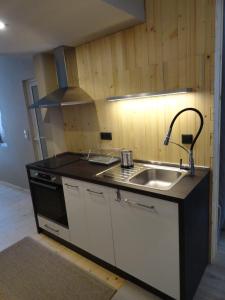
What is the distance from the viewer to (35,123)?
3.61m

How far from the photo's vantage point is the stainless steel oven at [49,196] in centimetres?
228

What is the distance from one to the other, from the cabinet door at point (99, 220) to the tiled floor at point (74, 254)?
0.59ft

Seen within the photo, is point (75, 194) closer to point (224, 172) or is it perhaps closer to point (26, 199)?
point (224, 172)

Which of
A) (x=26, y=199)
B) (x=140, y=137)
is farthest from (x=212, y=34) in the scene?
(x=26, y=199)

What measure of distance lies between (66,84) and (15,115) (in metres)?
1.60

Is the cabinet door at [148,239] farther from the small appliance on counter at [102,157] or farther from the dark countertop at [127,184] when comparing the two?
the small appliance on counter at [102,157]

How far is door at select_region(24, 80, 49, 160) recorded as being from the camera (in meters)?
3.50

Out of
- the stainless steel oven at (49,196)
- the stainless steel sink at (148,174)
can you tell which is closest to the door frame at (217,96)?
the stainless steel sink at (148,174)

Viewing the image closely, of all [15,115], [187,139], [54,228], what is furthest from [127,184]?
[15,115]

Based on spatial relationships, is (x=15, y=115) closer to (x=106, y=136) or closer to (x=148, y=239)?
(x=106, y=136)

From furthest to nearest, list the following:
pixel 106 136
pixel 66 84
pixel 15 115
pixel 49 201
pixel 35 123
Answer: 1. pixel 15 115
2. pixel 35 123
3. pixel 66 84
4. pixel 106 136
5. pixel 49 201

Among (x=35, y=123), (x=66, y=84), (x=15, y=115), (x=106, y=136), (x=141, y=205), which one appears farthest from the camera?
(x=15, y=115)

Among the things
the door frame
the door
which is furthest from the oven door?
the door frame

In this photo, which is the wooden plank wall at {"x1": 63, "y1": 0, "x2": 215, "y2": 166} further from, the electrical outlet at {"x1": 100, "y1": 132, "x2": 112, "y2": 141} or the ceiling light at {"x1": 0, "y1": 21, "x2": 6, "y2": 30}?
the ceiling light at {"x1": 0, "y1": 21, "x2": 6, "y2": 30}
